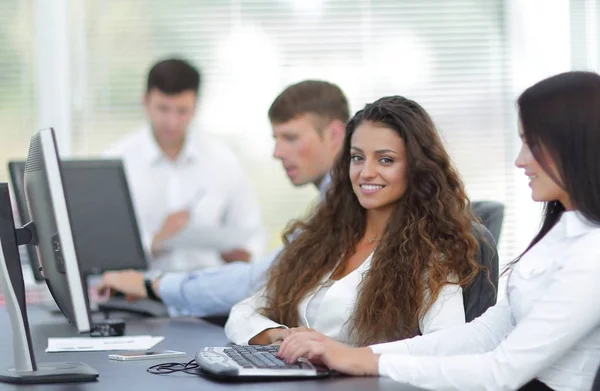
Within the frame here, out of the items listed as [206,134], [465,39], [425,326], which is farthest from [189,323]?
[465,39]

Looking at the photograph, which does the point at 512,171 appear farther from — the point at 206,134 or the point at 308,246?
the point at 308,246

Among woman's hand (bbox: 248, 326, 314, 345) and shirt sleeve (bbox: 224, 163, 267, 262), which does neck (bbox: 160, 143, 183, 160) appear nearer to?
shirt sleeve (bbox: 224, 163, 267, 262)

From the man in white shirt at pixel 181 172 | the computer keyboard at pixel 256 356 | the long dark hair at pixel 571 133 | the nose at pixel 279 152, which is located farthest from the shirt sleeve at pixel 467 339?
the man in white shirt at pixel 181 172

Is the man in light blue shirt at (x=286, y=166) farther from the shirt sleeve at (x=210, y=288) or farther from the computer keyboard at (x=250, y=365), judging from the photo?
the computer keyboard at (x=250, y=365)

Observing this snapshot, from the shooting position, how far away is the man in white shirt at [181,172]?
450 cm

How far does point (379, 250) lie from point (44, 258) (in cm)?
92

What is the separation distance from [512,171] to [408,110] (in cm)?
271

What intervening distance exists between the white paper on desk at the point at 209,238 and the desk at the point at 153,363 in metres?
0.90

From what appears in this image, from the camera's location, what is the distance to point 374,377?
190 centimetres

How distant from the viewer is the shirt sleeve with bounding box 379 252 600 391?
1.77 m

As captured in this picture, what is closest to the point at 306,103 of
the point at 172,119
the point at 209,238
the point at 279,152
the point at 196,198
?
the point at 279,152

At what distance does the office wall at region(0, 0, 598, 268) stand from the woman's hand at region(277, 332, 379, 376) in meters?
3.09

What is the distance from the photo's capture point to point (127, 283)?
11.0 feet

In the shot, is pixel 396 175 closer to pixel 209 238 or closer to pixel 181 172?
pixel 209 238
